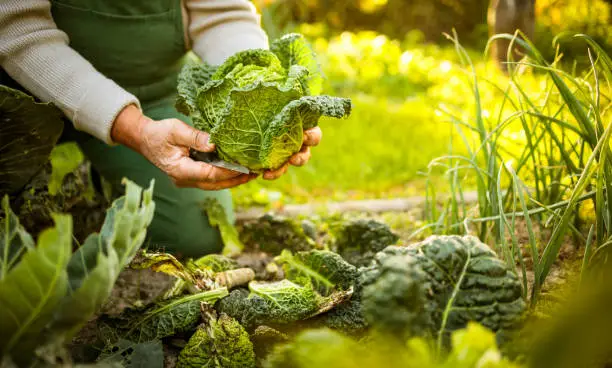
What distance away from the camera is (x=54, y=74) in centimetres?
194

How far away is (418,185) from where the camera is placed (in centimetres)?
330

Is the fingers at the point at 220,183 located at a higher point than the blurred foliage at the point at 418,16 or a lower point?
lower

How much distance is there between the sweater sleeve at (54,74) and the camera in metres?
1.91

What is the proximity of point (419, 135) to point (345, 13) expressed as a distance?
451cm

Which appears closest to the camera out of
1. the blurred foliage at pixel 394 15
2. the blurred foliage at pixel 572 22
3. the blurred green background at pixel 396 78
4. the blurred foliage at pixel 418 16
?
the blurred green background at pixel 396 78

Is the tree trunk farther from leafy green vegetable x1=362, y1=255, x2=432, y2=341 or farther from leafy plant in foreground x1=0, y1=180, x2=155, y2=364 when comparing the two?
leafy plant in foreground x1=0, y1=180, x2=155, y2=364

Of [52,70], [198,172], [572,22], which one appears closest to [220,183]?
[198,172]

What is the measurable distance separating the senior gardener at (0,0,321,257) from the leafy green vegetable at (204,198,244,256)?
7 centimetres

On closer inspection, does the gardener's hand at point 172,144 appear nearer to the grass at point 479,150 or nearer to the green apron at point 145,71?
the green apron at point 145,71

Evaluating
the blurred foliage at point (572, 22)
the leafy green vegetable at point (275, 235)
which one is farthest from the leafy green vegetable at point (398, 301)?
the blurred foliage at point (572, 22)

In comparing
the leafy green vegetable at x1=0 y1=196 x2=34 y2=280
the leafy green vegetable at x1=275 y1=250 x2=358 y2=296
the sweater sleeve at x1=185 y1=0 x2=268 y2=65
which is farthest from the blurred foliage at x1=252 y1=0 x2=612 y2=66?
the leafy green vegetable at x1=0 y1=196 x2=34 y2=280

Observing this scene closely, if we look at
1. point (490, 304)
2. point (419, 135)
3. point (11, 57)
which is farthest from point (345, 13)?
point (490, 304)

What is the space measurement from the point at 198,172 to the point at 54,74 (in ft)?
1.92

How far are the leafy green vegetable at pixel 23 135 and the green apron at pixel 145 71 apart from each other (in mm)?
413
